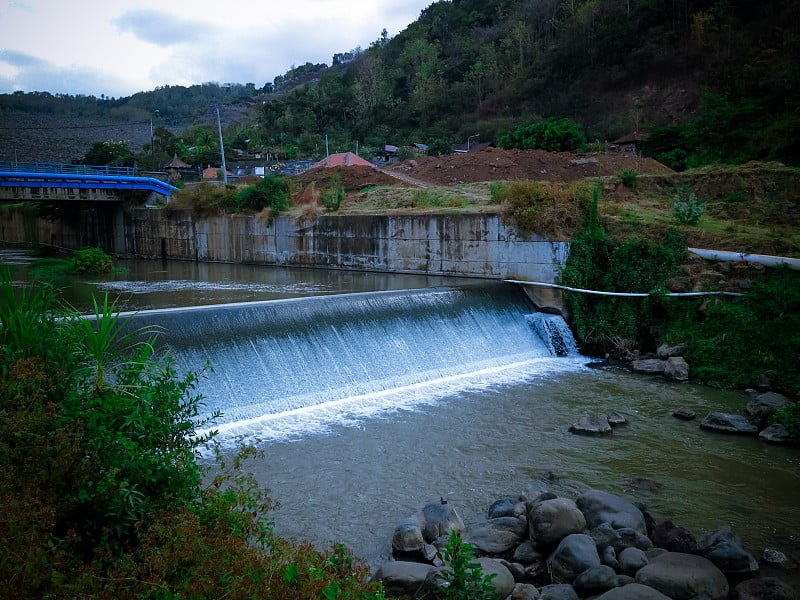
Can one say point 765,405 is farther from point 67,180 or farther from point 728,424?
point 67,180

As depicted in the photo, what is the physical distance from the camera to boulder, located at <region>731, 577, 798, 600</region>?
5262 mm

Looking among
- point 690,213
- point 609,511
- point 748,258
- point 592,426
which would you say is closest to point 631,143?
point 690,213

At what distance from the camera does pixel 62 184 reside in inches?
1050

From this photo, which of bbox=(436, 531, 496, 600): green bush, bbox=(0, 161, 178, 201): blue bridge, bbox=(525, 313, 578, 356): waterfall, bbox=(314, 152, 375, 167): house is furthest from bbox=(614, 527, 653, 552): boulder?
bbox=(314, 152, 375, 167): house

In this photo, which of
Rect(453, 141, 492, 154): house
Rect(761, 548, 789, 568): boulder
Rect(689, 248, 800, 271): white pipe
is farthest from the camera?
Rect(453, 141, 492, 154): house

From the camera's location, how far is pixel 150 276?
2072 cm

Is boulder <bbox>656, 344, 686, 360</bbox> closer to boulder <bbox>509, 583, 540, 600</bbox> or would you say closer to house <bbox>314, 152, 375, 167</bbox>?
boulder <bbox>509, 583, 540, 600</bbox>

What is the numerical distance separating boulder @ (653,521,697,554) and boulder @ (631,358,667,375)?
6675 millimetres

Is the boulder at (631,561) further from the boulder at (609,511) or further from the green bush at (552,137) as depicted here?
the green bush at (552,137)

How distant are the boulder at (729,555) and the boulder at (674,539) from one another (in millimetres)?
99

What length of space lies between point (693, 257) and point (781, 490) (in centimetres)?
703

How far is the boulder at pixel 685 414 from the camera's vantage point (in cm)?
1005

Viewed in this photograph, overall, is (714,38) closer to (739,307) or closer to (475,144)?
(475,144)

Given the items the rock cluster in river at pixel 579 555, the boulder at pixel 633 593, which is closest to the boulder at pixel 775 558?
the rock cluster in river at pixel 579 555
